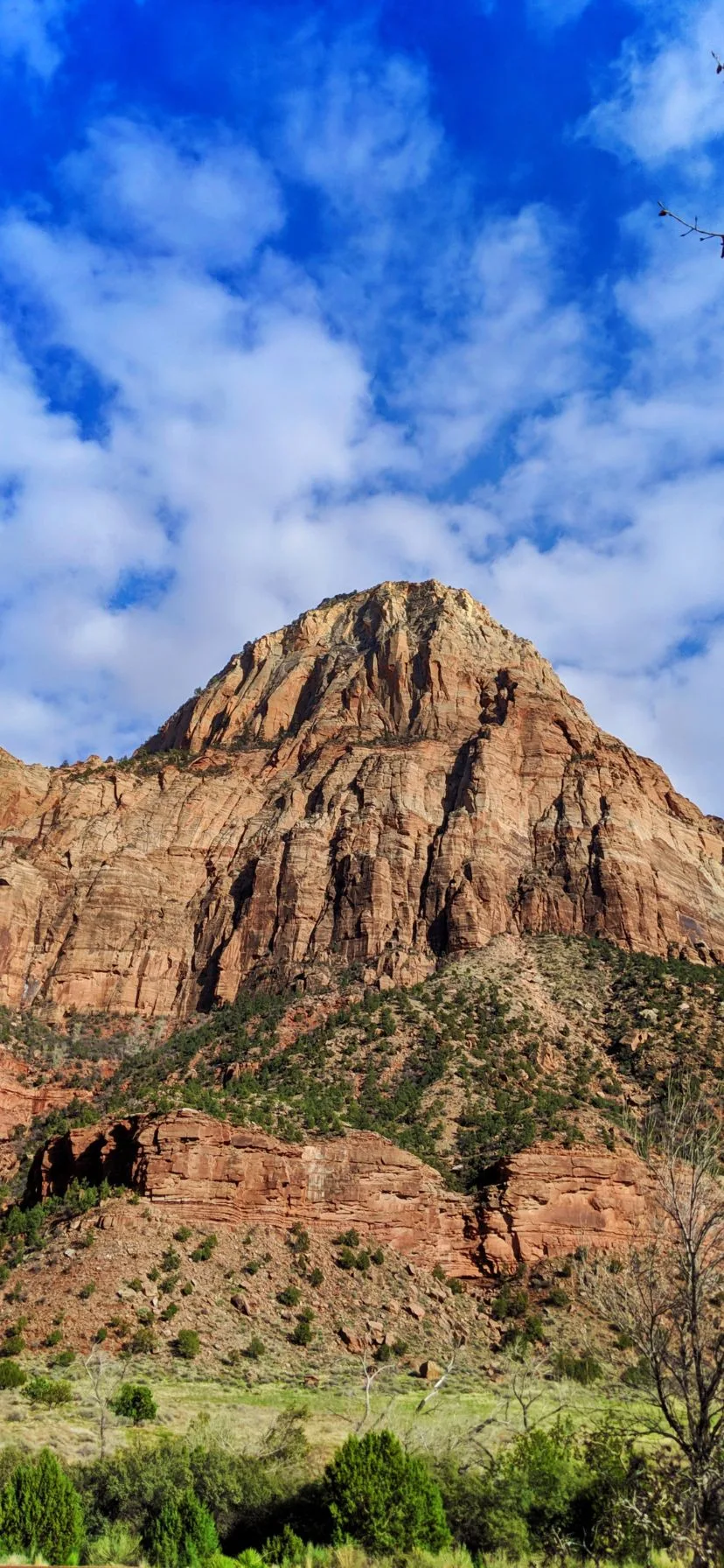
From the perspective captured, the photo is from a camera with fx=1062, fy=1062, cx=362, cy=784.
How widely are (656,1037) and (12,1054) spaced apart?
1768 inches

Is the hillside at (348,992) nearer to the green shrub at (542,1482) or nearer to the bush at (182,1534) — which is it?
the green shrub at (542,1482)

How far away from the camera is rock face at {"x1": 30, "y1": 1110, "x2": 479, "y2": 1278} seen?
45938mm

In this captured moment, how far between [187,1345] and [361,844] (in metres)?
55.5

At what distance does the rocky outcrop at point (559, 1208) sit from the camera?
4847cm

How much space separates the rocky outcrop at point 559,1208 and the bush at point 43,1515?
1174 inches

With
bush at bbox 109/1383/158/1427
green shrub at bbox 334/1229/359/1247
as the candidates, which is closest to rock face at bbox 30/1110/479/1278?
green shrub at bbox 334/1229/359/1247

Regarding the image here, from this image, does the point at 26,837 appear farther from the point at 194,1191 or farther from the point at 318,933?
the point at 194,1191

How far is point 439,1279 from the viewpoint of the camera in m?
47.2

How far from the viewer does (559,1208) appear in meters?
49.1

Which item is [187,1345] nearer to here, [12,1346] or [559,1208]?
[12,1346]

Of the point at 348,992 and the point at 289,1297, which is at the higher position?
the point at 348,992

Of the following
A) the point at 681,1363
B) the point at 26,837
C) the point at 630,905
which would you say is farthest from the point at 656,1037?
the point at 26,837

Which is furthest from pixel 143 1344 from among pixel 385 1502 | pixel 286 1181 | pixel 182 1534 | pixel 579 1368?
pixel 385 1502

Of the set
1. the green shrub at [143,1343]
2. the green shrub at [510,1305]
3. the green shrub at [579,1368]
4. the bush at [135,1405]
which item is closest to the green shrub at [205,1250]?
the green shrub at [143,1343]
